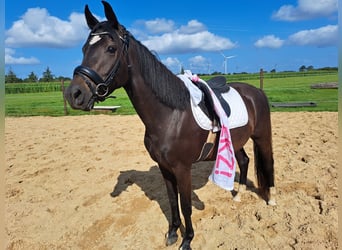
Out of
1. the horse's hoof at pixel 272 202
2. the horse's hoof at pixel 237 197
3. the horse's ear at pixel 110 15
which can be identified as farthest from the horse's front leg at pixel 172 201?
the horse's ear at pixel 110 15

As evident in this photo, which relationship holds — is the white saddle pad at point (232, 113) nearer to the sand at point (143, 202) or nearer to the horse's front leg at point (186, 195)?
the horse's front leg at point (186, 195)

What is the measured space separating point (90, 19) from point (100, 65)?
1.64 ft

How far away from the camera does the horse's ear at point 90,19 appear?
6.86 ft

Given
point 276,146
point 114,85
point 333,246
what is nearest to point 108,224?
point 114,85

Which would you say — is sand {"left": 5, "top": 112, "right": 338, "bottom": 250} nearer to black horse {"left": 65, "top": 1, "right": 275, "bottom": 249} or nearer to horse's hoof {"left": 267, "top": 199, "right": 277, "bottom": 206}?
horse's hoof {"left": 267, "top": 199, "right": 277, "bottom": 206}

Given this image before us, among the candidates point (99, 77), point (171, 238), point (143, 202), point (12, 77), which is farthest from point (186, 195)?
point (12, 77)

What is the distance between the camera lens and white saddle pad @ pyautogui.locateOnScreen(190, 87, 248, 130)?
8.20 feet

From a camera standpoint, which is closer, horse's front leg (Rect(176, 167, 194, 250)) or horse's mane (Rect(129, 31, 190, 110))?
horse's mane (Rect(129, 31, 190, 110))

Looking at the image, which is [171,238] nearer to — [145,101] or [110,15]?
[145,101]

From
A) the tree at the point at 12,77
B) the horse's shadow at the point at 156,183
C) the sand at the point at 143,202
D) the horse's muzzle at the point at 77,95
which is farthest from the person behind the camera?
the tree at the point at 12,77

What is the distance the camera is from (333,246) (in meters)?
2.48

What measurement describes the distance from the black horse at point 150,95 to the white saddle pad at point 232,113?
0.06 meters

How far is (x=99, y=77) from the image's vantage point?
6.28ft

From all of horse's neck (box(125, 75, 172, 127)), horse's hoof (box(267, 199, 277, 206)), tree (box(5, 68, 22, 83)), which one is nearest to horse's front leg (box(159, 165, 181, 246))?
horse's neck (box(125, 75, 172, 127))
